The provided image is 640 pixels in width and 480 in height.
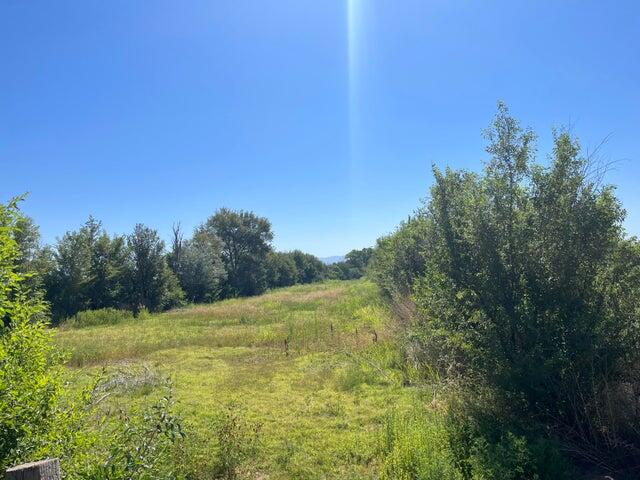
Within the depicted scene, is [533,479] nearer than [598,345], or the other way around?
[533,479]

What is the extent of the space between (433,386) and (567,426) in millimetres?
2281

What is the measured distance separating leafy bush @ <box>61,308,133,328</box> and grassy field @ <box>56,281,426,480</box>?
6380 mm

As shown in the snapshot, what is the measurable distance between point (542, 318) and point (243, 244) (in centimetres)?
4758

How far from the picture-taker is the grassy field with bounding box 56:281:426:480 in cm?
514

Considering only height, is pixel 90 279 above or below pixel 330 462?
above

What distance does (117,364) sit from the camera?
36.1ft

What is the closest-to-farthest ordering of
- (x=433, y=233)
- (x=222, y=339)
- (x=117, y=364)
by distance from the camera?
(x=433, y=233)
(x=117, y=364)
(x=222, y=339)

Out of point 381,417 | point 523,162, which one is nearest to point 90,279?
point 381,417

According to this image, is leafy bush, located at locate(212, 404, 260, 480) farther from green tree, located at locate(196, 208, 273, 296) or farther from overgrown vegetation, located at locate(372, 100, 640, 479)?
green tree, located at locate(196, 208, 273, 296)

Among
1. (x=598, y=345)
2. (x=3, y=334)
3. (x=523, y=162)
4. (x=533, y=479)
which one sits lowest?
(x=533, y=479)

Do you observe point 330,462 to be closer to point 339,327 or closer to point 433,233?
point 433,233

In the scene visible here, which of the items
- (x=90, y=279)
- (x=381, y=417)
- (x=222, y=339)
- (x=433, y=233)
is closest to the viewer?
(x=381, y=417)

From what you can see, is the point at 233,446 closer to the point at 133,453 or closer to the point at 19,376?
the point at 133,453

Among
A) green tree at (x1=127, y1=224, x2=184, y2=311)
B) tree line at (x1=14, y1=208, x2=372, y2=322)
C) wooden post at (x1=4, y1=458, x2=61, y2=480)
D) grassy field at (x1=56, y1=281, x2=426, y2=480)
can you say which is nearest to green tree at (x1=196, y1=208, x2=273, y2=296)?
tree line at (x1=14, y1=208, x2=372, y2=322)
